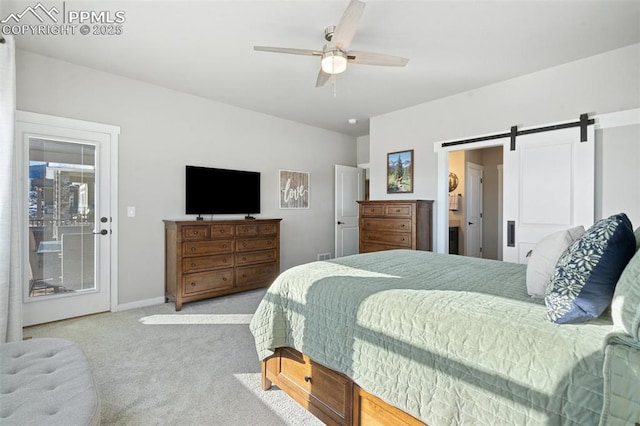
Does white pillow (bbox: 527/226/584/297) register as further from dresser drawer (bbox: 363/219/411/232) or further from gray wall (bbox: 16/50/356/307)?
gray wall (bbox: 16/50/356/307)

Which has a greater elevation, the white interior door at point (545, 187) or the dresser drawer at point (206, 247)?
the white interior door at point (545, 187)

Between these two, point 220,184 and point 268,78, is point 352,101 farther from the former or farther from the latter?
point 220,184

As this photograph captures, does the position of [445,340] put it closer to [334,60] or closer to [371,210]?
[334,60]

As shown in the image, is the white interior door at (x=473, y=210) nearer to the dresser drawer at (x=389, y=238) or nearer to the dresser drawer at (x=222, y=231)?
the dresser drawer at (x=389, y=238)

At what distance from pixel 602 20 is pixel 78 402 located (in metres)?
4.11

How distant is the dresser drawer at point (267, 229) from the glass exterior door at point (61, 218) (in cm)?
192

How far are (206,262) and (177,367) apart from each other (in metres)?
1.64

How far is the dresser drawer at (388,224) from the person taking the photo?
4.03m

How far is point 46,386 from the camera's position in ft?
4.17

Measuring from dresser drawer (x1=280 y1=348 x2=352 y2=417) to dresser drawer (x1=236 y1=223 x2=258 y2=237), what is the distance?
244 cm

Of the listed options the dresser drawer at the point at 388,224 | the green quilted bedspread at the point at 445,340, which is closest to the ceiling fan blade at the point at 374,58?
the green quilted bedspread at the point at 445,340

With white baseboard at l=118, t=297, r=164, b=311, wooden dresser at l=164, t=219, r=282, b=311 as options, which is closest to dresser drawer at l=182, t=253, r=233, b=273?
wooden dresser at l=164, t=219, r=282, b=311

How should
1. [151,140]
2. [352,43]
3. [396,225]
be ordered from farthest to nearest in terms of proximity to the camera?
[396,225], [151,140], [352,43]

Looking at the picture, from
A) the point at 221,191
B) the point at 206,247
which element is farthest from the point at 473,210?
the point at 206,247
